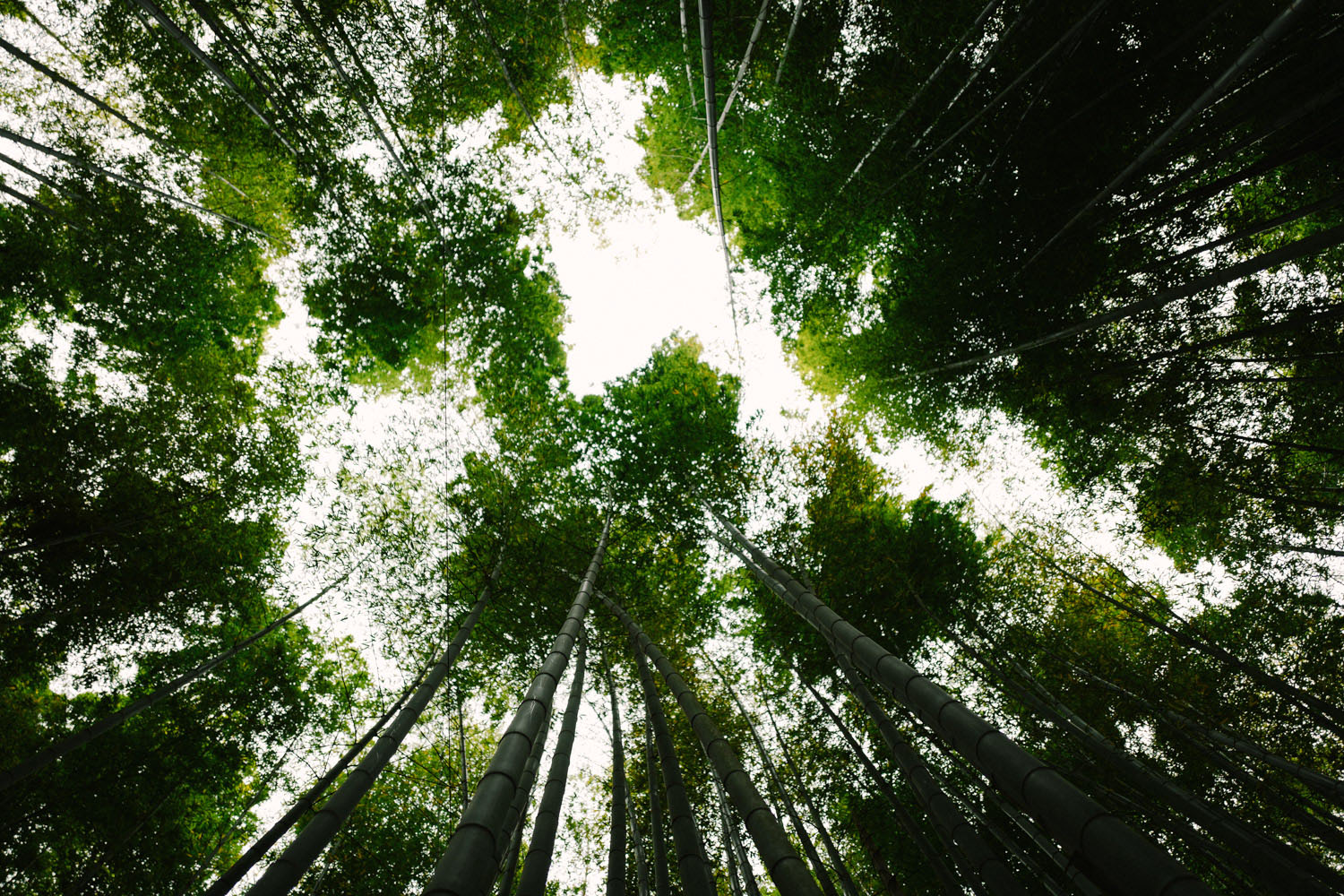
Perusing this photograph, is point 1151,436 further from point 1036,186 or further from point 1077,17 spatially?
point 1077,17

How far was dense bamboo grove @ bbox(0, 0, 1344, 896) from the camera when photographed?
15.4 feet

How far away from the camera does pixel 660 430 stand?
8055mm

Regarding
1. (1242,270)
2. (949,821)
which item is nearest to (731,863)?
(949,821)

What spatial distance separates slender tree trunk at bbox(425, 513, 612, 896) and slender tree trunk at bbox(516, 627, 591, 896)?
631 millimetres

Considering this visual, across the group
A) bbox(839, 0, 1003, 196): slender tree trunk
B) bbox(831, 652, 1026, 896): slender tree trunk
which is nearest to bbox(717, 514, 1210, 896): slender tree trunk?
bbox(831, 652, 1026, 896): slender tree trunk

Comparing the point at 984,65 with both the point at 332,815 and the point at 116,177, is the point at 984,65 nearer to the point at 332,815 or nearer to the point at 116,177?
the point at 332,815

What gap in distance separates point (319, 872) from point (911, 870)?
8648 millimetres

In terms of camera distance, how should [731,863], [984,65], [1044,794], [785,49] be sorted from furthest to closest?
[785,49] < [731,863] < [984,65] < [1044,794]

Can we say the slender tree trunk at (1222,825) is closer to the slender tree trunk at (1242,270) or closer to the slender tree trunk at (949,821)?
the slender tree trunk at (949,821)

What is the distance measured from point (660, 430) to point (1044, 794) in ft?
22.5

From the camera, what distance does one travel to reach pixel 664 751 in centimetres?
278

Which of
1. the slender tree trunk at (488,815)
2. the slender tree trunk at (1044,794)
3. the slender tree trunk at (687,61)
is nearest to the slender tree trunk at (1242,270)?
the slender tree trunk at (1044,794)

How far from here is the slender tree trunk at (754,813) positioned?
1726mm

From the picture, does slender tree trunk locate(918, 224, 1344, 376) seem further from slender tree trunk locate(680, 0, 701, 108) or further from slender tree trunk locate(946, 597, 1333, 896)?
slender tree trunk locate(680, 0, 701, 108)
